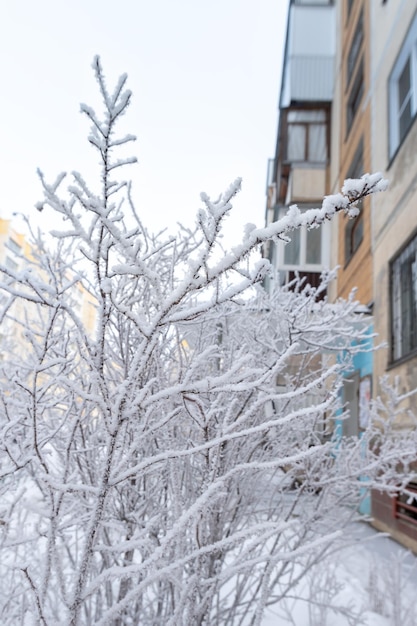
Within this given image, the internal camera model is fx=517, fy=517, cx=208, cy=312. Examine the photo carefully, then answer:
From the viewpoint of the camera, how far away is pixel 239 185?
1122mm

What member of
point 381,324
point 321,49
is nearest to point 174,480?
point 381,324

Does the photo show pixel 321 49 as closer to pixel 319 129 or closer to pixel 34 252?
pixel 319 129

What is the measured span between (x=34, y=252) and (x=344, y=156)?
34.1 feet

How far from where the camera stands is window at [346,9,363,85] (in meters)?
11.5

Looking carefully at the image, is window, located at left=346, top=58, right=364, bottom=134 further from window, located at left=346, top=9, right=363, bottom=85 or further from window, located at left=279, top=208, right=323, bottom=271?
window, located at left=279, top=208, right=323, bottom=271

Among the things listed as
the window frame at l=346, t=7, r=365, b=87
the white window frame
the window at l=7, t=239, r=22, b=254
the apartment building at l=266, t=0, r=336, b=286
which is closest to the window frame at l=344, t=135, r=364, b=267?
the white window frame

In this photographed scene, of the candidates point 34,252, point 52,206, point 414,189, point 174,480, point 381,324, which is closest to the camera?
point 52,206

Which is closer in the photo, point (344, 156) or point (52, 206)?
point (52, 206)

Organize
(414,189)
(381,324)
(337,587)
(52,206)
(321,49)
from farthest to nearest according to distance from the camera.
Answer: (321,49) < (381,324) < (414,189) < (337,587) < (52,206)

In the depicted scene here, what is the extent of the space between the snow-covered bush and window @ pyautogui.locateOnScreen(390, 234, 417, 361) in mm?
3859

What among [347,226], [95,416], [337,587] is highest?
[347,226]

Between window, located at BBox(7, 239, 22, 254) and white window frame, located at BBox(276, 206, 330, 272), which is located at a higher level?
window, located at BBox(7, 239, 22, 254)

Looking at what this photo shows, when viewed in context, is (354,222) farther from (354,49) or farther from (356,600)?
(356,600)

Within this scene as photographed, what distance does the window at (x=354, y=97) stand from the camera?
1141 centimetres
